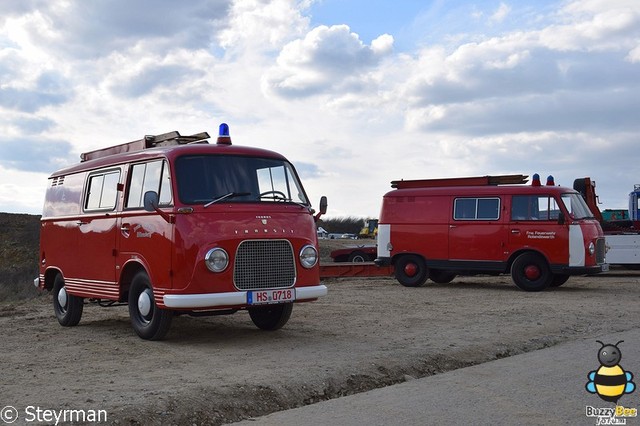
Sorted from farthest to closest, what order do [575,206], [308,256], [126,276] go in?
[575,206] → [126,276] → [308,256]

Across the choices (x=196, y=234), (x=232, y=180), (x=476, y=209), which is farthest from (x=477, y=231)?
(x=196, y=234)

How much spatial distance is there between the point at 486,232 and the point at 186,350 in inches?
431

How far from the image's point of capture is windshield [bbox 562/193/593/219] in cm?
1794

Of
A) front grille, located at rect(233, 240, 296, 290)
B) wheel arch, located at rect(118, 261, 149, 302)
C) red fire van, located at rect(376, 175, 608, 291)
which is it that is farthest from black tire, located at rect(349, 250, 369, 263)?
front grille, located at rect(233, 240, 296, 290)

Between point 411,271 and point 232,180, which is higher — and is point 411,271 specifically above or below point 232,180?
below

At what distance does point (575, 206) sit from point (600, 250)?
1267 millimetres

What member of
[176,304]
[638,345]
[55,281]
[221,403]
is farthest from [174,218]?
[638,345]

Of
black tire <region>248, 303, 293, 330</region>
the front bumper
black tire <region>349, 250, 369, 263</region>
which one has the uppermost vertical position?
black tire <region>349, 250, 369, 263</region>

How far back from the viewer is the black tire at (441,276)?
20984mm

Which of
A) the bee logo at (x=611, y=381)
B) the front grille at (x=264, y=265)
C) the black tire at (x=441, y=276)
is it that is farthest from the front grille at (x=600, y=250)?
the bee logo at (x=611, y=381)

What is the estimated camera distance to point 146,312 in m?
10.3

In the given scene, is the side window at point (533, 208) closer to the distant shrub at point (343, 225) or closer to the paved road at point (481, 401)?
the paved road at point (481, 401)

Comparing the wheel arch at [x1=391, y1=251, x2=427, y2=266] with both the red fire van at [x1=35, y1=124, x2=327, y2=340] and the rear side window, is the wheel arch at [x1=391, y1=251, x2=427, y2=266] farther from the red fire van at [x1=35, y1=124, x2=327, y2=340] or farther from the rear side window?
the red fire van at [x1=35, y1=124, x2=327, y2=340]

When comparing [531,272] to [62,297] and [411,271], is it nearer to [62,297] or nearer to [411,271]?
[411,271]
